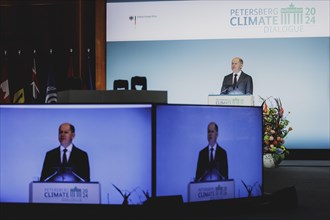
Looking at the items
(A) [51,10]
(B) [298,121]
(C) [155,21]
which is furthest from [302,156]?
(A) [51,10]

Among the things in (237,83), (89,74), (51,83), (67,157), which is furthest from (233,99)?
(67,157)

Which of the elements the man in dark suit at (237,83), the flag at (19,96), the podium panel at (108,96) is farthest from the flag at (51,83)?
the podium panel at (108,96)

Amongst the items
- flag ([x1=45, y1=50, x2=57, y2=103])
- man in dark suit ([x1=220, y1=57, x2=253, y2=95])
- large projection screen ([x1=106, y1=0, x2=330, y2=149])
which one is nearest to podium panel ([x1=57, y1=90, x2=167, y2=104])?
man in dark suit ([x1=220, y1=57, x2=253, y2=95])

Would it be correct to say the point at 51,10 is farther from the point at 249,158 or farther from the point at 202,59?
the point at 249,158

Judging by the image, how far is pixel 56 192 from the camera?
2225 millimetres

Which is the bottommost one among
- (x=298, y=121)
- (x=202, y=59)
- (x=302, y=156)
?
(x=302, y=156)

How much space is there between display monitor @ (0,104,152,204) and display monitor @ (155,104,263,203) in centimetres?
9

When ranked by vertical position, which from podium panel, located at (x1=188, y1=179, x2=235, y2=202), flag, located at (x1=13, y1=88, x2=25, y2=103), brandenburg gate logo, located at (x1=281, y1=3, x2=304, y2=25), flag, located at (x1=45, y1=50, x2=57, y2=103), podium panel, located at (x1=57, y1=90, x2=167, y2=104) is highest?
brandenburg gate logo, located at (x1=281, y1=3, x2=304, y2=25)

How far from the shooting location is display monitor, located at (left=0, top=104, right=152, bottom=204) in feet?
7.18

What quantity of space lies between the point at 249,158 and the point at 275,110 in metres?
3.34

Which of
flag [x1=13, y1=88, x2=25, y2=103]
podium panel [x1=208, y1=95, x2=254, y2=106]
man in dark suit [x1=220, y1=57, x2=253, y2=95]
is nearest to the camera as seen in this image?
podium panel [x1=208, y1=95, x2=254, y2=106]

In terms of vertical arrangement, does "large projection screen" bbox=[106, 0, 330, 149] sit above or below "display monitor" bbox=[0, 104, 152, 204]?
above

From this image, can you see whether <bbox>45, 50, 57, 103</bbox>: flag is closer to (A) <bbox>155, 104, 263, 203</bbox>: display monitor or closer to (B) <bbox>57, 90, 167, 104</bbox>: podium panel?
(B) <bbox>57, 90, 167, 104</bbox>: podium panel

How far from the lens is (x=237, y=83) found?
642 centimetres
